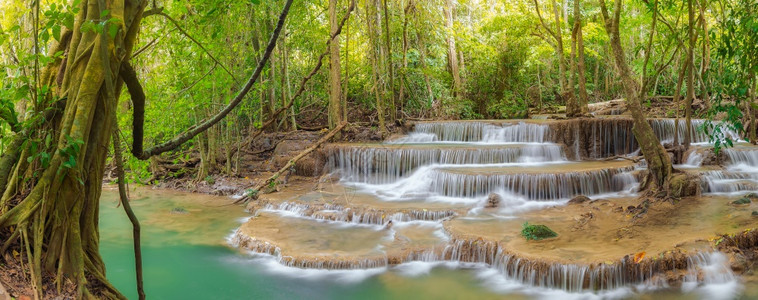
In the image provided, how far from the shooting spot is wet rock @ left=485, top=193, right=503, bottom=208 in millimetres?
8836

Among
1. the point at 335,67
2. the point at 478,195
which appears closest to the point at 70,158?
the point at 478,195

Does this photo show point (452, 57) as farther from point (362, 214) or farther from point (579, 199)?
point (362, 214)

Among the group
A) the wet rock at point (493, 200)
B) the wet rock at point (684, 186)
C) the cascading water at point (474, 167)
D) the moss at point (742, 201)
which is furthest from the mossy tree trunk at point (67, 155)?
the moss at point (742, 201)

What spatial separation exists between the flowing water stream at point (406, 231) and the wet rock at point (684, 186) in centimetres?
67

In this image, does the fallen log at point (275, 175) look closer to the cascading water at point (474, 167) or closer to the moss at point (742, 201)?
the cascading water at point (474, 167)

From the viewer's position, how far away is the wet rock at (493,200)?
8836 millimetres

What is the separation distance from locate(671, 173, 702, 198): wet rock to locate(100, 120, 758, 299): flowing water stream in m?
0.67

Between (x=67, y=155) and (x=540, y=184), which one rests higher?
(x=67, y=155)

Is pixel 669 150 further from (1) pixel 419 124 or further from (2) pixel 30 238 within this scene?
(2) pixel 30 238

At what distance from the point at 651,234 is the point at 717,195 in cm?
284

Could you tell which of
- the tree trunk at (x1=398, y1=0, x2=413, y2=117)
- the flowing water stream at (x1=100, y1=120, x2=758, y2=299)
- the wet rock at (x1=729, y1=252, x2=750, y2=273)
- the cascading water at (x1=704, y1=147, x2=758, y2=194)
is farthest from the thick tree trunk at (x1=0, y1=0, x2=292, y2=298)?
the tree trunk at (x1=398, y1=0, x2=413, y2=117)

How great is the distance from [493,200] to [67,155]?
7259 mm

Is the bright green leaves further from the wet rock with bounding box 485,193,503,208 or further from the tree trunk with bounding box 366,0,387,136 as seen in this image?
the tree trunk with bounding box 366,0,387,136

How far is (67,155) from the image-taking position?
8.47 ft
